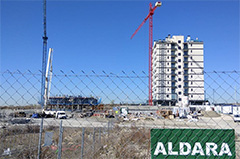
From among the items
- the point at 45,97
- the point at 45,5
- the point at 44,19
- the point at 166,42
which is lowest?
the point at 45,97

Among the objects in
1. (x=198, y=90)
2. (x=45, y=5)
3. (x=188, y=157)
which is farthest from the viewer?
(x=45, y=5)

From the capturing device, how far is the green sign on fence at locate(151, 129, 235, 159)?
8.43 ft

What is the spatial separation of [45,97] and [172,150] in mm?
2061

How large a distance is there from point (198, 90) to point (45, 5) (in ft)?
222

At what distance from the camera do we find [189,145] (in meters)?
2.58

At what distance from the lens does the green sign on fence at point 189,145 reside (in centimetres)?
257

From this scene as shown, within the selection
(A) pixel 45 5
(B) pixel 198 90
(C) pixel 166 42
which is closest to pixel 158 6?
(C) pixel 166 42

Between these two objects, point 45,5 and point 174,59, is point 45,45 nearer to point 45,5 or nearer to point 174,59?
point 45,5

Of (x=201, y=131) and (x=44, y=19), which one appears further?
(x=44, y=19)

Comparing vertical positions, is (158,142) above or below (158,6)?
below

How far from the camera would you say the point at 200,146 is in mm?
2584

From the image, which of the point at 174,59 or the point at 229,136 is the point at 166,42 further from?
the point at 229,136

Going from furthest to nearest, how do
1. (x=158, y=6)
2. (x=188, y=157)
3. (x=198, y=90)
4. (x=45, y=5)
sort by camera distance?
(x=158, y=6) → (x=45, y=5) → (x=198, y=90) → (x=188, y=157)

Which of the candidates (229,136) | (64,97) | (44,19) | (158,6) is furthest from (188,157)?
(158,6)
